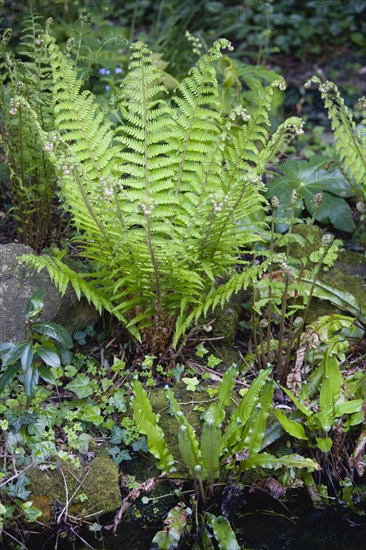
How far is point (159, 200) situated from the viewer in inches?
123

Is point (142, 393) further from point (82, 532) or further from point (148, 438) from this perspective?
point (82, 532)

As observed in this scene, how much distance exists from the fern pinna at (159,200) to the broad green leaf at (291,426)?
0.58 m

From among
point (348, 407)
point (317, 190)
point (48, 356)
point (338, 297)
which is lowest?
point (348, 407)

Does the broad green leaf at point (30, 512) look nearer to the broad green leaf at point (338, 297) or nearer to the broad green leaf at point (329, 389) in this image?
the broad green leaf at point (329, 389)

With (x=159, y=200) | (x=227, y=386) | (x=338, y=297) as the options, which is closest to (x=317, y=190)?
(x=338, y=297)

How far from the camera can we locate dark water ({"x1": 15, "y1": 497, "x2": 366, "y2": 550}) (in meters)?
2.78

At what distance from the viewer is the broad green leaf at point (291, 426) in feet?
9.62

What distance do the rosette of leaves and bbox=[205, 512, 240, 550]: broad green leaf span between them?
185 centimetres

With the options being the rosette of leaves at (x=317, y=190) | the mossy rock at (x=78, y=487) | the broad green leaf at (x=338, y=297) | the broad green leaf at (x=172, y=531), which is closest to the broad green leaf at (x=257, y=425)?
the broad green leaf at (x=172, y=531)

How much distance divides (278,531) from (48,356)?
1277 mm

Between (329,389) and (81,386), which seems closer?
(329,389)

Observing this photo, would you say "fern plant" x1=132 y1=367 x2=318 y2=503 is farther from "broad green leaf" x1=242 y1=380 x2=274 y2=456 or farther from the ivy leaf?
the ivy leaf

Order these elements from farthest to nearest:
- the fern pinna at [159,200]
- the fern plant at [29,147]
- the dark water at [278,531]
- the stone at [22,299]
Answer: the fern plant at [29,147] < the stone at [22,299] < the fern pinna at [159,200] < the dark water at [278,531]

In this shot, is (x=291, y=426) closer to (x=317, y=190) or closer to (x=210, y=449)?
(x=210, y=449)
